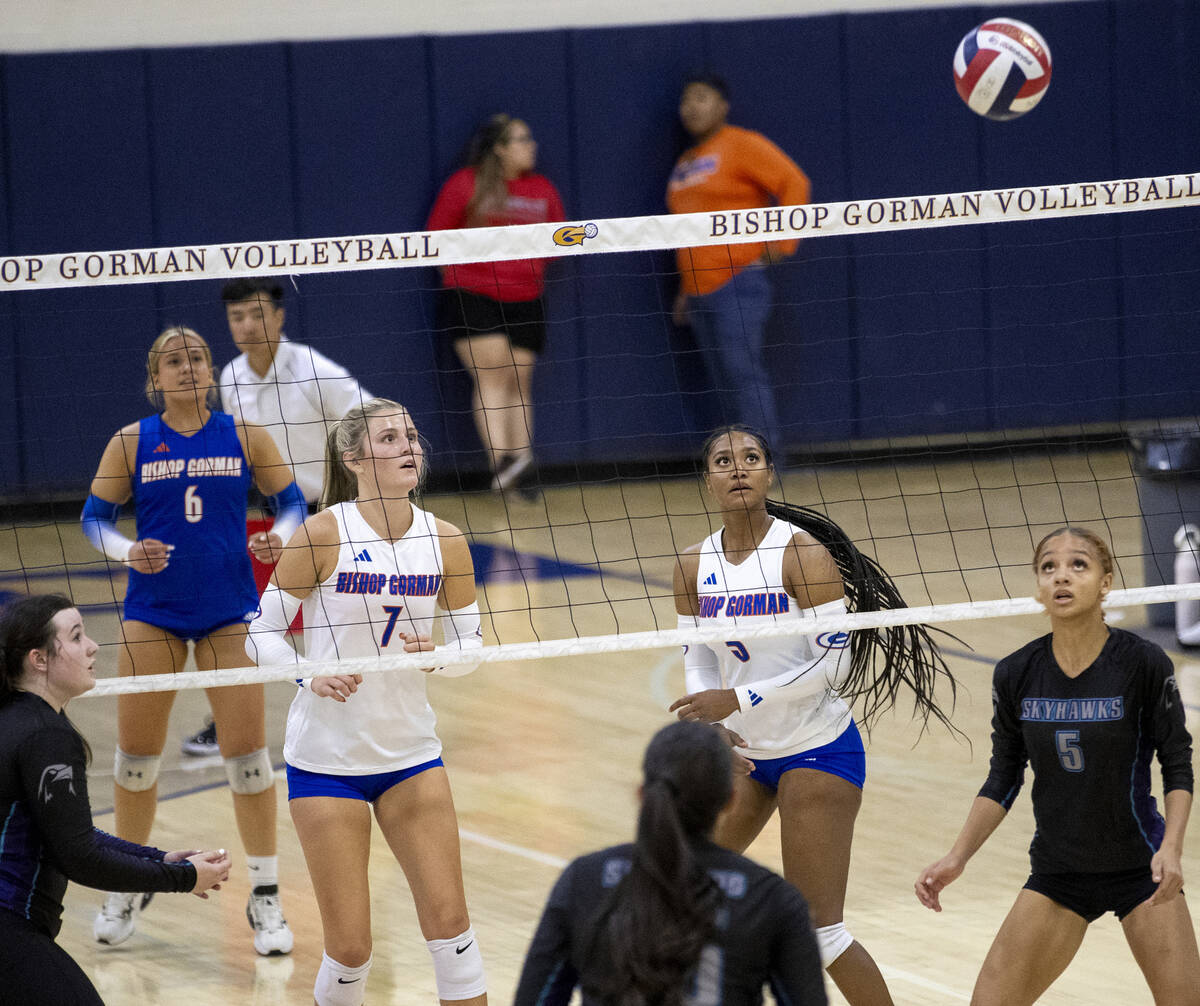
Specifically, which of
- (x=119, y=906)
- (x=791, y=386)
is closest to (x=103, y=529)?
(x=119, y=906)

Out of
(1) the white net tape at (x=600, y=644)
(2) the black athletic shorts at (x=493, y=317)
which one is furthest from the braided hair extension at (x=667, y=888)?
(2) the black athletic shorts at (x=493, y=317)

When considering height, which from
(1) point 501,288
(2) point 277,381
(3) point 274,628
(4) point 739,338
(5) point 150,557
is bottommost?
(3) point 274,628

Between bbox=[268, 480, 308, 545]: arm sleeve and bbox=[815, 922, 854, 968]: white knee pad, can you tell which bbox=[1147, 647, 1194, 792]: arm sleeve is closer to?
bbox=[815, 922, 854, 968]: white knee pad

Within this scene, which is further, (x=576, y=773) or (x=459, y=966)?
(x=576, y=773)

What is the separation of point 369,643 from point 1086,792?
1815mm

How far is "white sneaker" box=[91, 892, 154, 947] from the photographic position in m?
5.47

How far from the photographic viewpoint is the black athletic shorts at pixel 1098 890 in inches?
157

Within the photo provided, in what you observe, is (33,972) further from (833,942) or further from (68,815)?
(833,942)

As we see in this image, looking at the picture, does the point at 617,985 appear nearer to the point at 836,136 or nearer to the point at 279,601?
the point at 279,601

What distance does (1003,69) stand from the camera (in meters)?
7.92

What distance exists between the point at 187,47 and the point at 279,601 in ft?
26.7

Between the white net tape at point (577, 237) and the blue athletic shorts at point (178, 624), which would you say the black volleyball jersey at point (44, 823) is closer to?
the white net tape at point (577, 237)

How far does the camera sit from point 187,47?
1150 cm

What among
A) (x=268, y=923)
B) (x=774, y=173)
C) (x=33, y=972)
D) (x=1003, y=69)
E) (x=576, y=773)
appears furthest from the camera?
(x=774, y=173)
